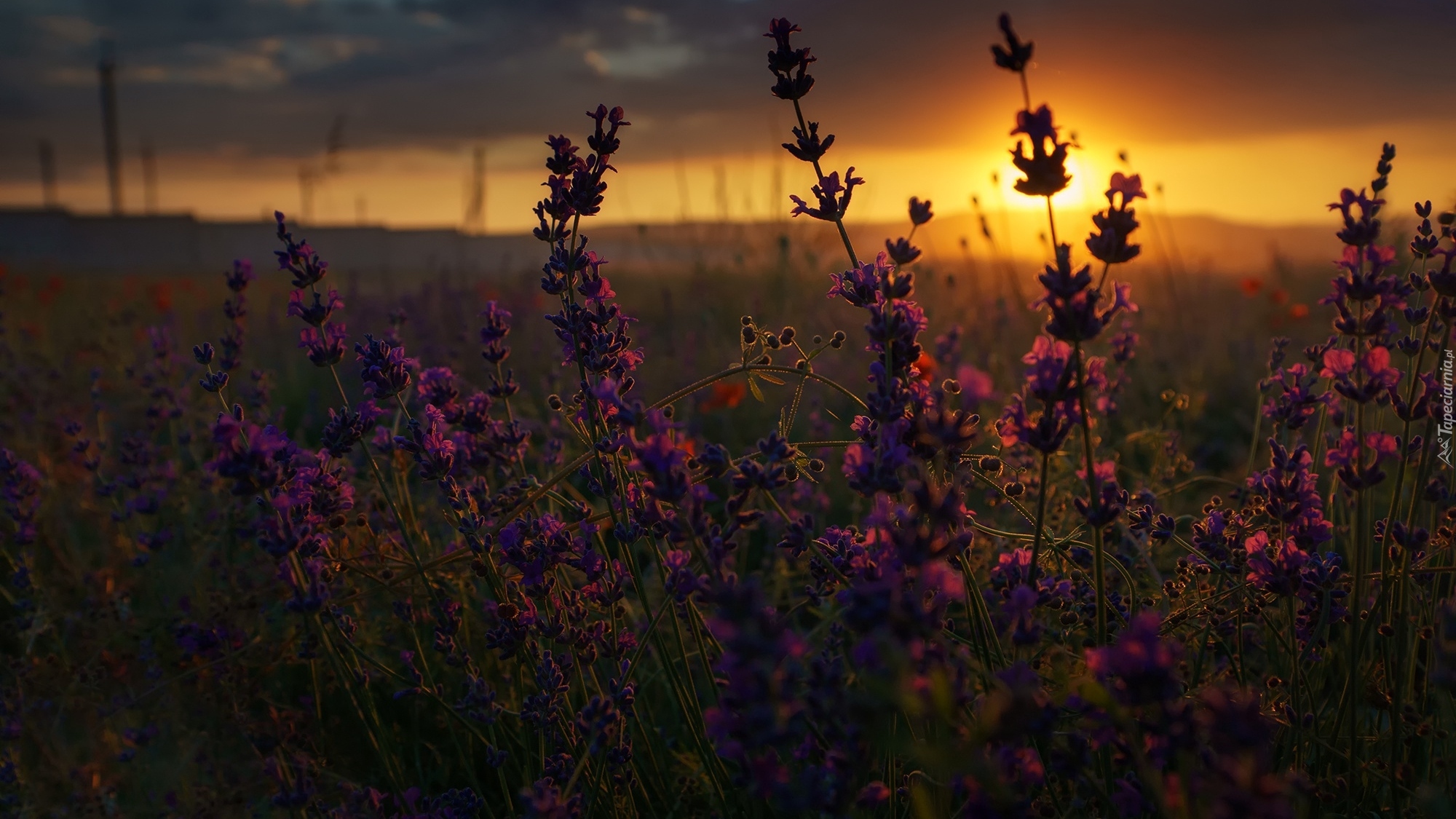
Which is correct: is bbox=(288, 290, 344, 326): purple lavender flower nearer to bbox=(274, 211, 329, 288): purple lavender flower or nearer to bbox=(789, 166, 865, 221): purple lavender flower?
bbox=(274, 211, 329, 288): purple lavender flower

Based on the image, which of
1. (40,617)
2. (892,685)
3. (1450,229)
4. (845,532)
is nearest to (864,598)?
(892,685)

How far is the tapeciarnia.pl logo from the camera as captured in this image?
149 centimetres

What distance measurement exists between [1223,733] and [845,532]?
2.28ft

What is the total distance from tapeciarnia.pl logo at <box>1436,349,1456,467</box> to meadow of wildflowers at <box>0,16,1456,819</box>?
0.02 meters

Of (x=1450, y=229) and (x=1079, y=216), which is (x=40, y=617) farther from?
(x=1450, y=229)

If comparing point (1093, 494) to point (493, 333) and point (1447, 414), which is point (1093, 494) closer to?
point (1447, 414)

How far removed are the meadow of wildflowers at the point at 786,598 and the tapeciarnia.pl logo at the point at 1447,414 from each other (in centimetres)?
2

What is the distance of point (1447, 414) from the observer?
1.52 m

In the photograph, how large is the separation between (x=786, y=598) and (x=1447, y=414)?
1.76m

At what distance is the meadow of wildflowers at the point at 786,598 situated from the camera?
1.03 metres

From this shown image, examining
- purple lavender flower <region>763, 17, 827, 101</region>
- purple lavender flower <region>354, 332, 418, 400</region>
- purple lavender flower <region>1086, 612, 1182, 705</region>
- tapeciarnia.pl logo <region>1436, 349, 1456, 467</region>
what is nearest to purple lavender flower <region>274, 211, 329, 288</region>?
purple lavender flower <region>354, 332, 418, 400</region>

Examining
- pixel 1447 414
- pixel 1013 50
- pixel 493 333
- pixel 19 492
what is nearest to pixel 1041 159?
pixel 1013 50

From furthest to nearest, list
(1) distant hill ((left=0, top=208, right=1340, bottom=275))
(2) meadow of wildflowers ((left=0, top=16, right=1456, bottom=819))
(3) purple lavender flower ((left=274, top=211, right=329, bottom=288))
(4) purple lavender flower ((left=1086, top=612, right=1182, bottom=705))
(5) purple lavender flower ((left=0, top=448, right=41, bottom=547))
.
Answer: (1) distant hill ((left=0, top=208, right=1340, bottom=275)), (5) purple lavender flower ((left=0, top=448, right=41, bottom=547)), (3) purple lavender flower ((left=274, top=211, right=329, bottom=288)), (2) meadow of wildflowers ((left=0, top=16, right=1456, bottom=819)), (4) purple lavender flower ((left=1086, top=612, right=1182, bottom=705))

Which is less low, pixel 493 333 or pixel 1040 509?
pixel 493 333
